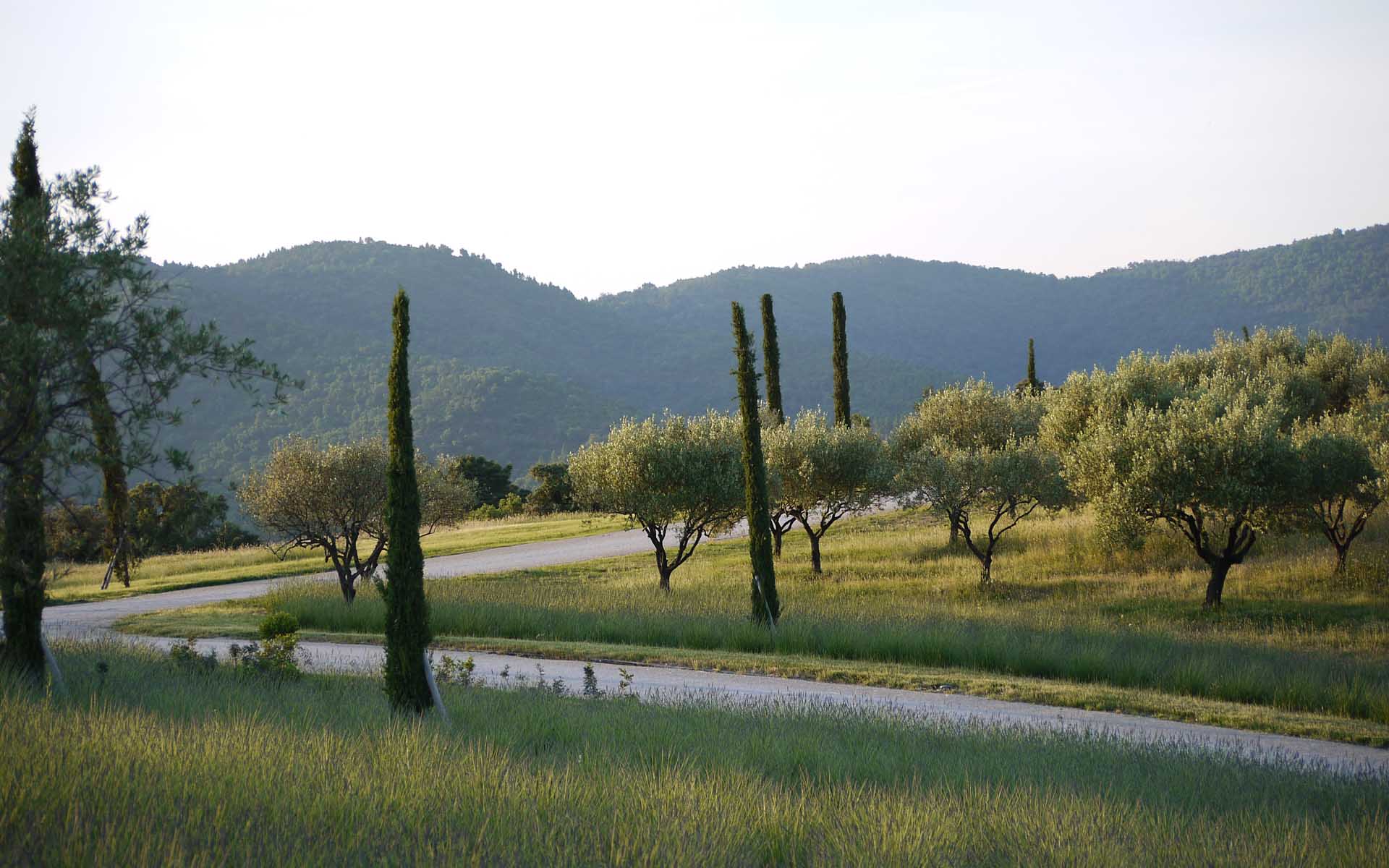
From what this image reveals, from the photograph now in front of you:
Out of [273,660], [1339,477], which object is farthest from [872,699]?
[1339,477]

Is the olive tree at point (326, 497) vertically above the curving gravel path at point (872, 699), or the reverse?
the olive tree at point (326, 497)

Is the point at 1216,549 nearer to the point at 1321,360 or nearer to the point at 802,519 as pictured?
the point at 802,519

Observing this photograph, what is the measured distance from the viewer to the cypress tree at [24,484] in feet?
26.3

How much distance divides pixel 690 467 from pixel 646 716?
19975 millimetres

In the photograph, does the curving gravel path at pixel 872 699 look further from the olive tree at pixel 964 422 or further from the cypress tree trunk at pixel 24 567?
the olive tree at pixel 964 422

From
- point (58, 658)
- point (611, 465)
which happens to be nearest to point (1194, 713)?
point (58, 658)

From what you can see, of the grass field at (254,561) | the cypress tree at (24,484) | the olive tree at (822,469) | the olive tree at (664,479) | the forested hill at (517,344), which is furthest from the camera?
the forested hill at (517,344)

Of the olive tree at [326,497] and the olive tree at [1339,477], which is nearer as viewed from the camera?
the olive tree at [326,497]

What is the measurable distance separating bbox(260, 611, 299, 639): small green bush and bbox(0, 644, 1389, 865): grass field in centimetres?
522

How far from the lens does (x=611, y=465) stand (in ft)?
101

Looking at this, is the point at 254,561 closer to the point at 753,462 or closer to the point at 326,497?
the point at 326,497

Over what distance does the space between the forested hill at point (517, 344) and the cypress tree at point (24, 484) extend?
275ft

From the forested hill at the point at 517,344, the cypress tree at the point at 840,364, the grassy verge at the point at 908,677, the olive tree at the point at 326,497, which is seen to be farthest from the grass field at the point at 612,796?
the forested hill at the point at 517,344

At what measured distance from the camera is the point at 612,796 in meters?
6.53
